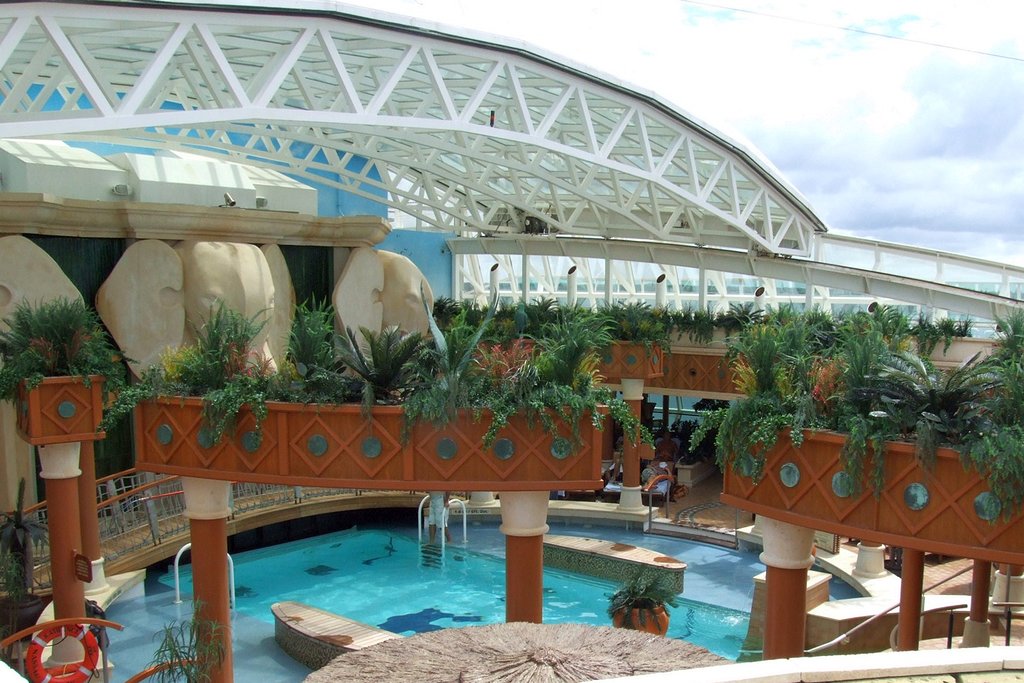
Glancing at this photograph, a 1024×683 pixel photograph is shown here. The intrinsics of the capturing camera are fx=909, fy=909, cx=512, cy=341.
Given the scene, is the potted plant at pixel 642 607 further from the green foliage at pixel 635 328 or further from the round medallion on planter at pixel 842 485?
the green foliage at pixel 635 328

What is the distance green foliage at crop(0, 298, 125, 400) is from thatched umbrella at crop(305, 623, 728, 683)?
10097 mm

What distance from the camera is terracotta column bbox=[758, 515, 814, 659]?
11.0 meters

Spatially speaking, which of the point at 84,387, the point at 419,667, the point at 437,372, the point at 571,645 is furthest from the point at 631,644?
the point at 84,387

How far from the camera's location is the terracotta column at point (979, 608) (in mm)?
12438

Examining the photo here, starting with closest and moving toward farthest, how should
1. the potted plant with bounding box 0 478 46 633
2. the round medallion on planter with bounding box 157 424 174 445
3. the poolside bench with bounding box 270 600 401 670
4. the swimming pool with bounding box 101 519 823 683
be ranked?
the round medallion on planter with bounding box 157 424 174 445 < the potted plant with bounding box 0 478 46 633 < the poolside bench with bounding box 270 600 401 670 < the swimming pool with bounding box 101 519 823 683

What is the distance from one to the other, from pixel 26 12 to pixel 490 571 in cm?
1532

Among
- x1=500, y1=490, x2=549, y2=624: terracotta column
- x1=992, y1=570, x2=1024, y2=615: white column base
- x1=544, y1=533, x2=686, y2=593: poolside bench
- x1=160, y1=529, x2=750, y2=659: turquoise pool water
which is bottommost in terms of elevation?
x1=160, y1=529, x2=750, y2=659: turquoise pool water

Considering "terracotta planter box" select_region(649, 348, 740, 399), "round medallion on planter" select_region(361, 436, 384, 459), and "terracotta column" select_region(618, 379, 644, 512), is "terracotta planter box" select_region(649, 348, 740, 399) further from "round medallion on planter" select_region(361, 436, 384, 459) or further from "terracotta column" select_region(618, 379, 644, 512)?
"round medallion on planter" select_region(361, 436, 384, 459)

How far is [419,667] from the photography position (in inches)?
228

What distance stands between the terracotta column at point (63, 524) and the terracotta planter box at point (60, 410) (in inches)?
20.8

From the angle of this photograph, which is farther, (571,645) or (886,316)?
(886,316)

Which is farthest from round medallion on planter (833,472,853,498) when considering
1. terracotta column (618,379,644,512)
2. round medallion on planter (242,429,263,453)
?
terracotta column (618,379,644,512)

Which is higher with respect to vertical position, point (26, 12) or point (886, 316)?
Result: point (26, 12)

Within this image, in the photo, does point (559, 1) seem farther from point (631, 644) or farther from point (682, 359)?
point (631, 644)
